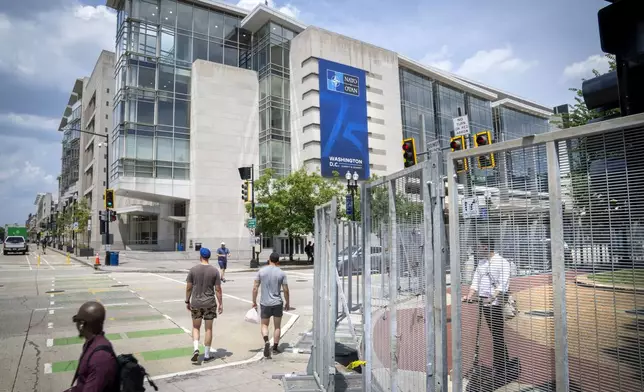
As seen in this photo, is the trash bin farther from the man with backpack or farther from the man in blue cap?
the man with backpack

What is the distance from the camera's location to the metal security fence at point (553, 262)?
233 centimetres

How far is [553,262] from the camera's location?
2600 mm

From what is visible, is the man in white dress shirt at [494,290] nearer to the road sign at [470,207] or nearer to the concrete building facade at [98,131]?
the road sign at [470,207]

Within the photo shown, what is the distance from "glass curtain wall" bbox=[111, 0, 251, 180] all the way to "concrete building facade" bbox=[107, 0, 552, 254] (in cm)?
10

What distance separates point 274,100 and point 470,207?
4328cm

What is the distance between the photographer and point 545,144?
107 inches

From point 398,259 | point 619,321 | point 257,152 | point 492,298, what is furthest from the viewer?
point 257,152

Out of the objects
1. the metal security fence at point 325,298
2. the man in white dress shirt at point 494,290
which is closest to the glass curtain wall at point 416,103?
the metal security fence at point 325,298

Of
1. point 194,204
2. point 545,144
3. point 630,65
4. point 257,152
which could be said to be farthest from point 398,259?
point 257,152

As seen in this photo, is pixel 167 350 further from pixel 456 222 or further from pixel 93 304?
pixel 456 222

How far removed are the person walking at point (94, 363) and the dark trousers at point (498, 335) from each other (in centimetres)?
260

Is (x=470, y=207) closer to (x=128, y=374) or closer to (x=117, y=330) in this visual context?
(x=128, y=374)

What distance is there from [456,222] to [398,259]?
0.95 metres

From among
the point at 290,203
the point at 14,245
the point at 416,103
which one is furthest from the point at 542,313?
the point at 14,245
